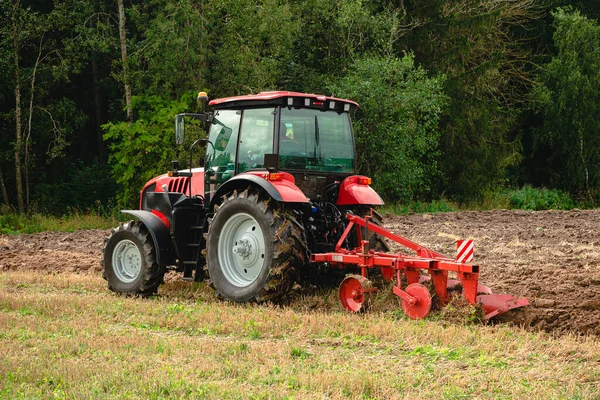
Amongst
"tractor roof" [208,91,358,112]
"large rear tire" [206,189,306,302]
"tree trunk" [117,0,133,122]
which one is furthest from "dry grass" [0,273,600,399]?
"tree trunk" [117,0,133,122]

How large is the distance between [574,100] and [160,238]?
28.4 meters

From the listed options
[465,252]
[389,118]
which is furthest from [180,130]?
[389,118]

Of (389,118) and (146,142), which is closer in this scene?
(146,142)

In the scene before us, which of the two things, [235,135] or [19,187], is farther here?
[19,187]

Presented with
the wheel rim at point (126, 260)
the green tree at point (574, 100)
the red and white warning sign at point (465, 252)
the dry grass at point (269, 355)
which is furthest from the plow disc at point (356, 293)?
the green tree at point (574, 100)

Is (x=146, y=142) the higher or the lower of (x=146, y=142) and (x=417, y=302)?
the higher

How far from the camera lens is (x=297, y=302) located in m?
9.54

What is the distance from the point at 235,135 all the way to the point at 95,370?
4.39 meters

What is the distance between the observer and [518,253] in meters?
13.7

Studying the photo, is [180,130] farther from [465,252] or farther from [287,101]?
[465,252]

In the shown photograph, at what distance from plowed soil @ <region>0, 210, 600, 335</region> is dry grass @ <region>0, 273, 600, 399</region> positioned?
36.1 inches

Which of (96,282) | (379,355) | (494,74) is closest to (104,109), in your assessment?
(494,74)

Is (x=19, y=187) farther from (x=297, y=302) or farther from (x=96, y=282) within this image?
(x=297, y=302)

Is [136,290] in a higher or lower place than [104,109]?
lower
